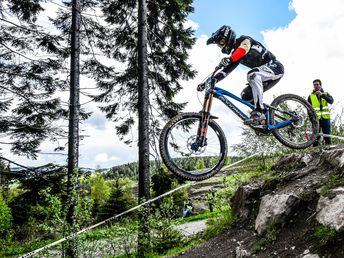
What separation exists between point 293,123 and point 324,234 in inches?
73.2

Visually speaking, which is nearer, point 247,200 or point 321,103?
point 247,200

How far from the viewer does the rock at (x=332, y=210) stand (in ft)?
14.5

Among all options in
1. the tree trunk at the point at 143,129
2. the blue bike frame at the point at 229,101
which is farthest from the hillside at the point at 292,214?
the tree trunk at the point at 143,129

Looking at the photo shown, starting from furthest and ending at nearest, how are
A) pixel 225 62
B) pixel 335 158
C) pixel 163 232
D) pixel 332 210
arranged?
pixel 163 232
pixel 335 158
pixel 332 210
pixel 225 62

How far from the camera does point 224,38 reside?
15.2 ft

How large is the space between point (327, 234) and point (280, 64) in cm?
270

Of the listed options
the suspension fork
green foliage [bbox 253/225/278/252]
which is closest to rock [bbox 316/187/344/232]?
green foliage [bbox 253/225/278/252]

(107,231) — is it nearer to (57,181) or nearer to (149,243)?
(149,243)

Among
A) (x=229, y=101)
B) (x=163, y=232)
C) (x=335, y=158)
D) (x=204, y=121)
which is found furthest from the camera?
(x=163, y=232)

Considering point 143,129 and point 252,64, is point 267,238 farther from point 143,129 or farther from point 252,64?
point 143,129

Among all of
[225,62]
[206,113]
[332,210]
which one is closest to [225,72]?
[225,62]

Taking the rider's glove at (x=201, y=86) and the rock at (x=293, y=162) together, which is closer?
the rider's glove at (x=201, y=86)

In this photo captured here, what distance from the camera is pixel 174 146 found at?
4.22m

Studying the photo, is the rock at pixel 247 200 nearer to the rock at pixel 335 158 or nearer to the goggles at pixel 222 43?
the rock at pixel 335 158
